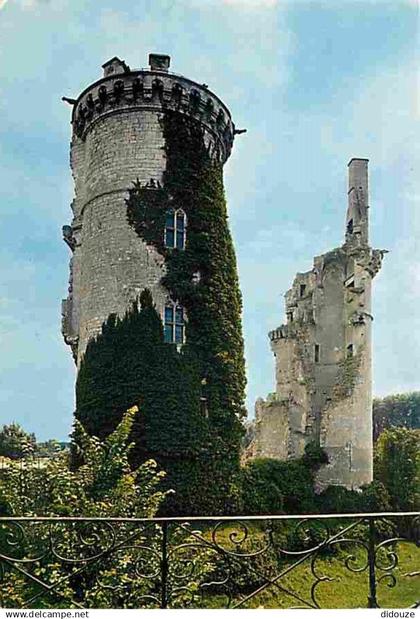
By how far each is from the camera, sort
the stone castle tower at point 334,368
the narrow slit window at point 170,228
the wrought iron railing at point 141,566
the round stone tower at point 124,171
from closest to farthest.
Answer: the wrought iron railing at point 141,566 < the round stone tower at point 124,171 < the narrow slit window at point 170,228 < the stone castle tower at point 334,368

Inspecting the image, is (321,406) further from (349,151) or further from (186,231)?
(349,151)

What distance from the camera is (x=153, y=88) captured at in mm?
12273

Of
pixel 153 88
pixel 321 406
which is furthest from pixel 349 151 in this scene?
pixel 321 406

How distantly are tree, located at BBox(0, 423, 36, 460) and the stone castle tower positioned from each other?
880cm

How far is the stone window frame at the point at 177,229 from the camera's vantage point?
40.2 ft

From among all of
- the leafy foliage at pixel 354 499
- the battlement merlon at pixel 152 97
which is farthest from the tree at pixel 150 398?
the leafy foliage at pixel 354 499

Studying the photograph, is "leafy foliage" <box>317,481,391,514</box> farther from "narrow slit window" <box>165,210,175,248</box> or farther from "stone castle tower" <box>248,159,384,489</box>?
"narrow slit window" <box>165,210,175,248</box>

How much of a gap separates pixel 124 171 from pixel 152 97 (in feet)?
4.86

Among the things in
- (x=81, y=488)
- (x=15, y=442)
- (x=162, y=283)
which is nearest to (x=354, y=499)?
(x=162, y=283)

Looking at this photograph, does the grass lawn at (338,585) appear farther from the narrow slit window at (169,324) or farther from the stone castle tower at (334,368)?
the stone castle tower at (334,368)

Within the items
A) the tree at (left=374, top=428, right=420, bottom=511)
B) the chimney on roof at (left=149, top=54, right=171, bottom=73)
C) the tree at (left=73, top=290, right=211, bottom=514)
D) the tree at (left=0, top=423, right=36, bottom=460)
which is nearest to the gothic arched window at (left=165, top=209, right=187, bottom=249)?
the tree at (left=73, top=290, right=211, bottom=514)

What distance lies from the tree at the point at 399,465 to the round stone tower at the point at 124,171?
618 cm

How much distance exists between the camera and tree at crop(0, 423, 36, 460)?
765cm

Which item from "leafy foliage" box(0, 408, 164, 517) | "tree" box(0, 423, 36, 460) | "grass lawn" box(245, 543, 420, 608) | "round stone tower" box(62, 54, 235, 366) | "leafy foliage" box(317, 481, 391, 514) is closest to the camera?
"leafy foliage" box(0, 408, 164, 517)
